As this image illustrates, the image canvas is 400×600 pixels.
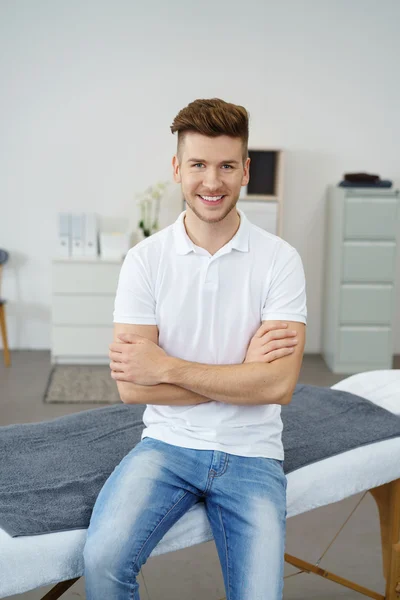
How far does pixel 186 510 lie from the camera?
1593 mm

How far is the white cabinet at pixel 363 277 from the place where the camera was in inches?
169

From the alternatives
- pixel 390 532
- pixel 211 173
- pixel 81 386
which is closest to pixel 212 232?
pixel 211 173

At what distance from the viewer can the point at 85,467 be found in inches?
68.7

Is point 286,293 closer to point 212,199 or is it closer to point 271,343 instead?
point 271,343

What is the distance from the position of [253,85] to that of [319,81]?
431 mm

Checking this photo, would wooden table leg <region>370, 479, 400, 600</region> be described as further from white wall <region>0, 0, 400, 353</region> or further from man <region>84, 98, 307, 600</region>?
white wall <region>0, 0, 400, 353</region>

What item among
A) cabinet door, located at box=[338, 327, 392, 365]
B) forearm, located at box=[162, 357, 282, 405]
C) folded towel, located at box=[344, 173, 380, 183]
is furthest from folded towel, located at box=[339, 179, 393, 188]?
forearm, located at box=[162, 357, 282, 405]

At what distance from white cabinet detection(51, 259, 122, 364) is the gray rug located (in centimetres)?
13

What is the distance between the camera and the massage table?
56.3 inches

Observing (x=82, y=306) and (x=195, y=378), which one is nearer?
(x=195, y=378)

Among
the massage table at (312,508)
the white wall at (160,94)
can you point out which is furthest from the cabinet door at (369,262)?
the massage table at (312,508)

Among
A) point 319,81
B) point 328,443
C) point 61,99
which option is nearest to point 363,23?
point 319,81

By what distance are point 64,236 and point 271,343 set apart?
10.1 feet

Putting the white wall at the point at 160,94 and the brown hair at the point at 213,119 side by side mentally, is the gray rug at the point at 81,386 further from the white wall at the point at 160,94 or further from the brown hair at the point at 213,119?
the brown hair at the point at 213,119
